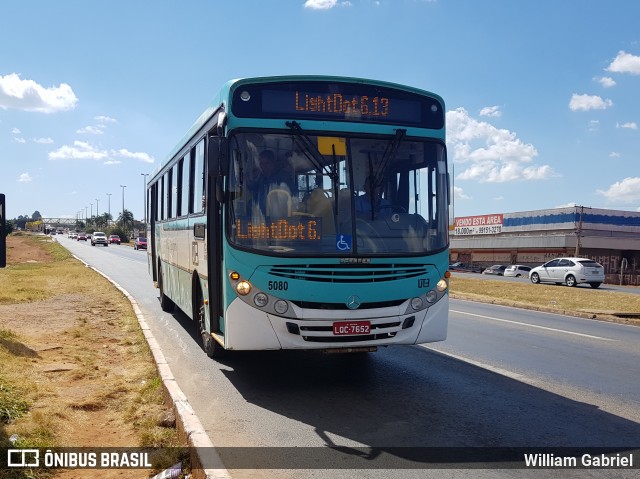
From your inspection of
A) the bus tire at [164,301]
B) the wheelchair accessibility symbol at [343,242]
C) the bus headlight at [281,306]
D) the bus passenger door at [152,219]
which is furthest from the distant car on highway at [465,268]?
the bus headlight at [281,306]

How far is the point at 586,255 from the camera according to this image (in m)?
58.1

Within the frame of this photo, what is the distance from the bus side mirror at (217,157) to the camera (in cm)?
667

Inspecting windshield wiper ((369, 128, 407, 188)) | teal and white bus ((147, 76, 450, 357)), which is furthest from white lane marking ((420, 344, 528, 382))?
windshield wiper ((369, 128, 407, 188))

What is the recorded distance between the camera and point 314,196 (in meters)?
6.84

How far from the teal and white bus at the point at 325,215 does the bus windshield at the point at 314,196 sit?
0.04ft

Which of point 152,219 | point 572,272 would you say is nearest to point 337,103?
point 152,219

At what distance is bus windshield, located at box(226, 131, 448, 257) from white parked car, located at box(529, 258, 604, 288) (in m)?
28.2

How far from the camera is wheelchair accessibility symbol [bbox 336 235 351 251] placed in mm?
6770

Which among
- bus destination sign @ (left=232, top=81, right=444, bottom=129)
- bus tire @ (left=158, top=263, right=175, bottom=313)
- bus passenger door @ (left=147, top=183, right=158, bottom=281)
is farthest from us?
bus passenger door @ (left=147, top=183, right=158, bottom=281)

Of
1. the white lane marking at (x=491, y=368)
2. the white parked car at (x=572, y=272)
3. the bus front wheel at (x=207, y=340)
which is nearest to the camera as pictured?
the white lane marking at (x=491, y=368)

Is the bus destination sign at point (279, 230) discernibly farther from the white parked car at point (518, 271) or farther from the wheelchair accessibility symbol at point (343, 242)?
the white parked car at point (518, 271)

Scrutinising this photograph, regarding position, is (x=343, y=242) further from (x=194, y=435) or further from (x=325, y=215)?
(x=194, y=435)

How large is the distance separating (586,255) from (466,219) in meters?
20.2

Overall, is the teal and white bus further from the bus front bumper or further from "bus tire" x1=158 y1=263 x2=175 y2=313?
"bus tire" x1=158 y1=263 x2=175 y2=313
